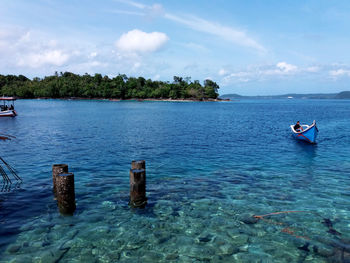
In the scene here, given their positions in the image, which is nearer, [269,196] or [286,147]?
[269,196]

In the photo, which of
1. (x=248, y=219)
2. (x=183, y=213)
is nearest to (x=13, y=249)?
(x=183, y=213)

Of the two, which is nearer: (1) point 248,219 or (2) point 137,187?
(1) point 248,219

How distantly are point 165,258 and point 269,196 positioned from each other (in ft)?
25.8

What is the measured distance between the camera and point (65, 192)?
1134 centimetres

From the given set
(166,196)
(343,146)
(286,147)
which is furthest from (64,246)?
(343,146)

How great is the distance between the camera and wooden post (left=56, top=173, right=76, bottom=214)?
11.1 meters

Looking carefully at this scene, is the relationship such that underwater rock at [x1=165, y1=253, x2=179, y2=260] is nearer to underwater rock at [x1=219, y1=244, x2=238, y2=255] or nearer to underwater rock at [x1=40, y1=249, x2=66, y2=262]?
underwater rock at [x1=219, y1=244, x2=238, y2=255]

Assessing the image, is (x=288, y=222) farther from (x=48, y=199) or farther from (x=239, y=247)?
(x=48, y=199)

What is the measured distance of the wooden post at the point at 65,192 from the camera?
36.4ft

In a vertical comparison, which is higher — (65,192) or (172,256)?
(65,192)

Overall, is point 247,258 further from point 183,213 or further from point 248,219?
point 183,213

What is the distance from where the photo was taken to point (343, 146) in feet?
104

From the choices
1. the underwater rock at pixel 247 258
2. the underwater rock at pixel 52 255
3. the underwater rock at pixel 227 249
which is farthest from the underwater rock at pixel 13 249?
the underwater rock at pixel 247 258

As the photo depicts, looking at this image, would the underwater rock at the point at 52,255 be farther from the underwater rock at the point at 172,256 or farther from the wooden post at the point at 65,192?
the underwater rock at the point at 172,256
